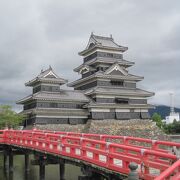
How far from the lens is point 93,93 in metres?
42.4

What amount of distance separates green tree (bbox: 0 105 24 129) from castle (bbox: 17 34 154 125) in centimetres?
134

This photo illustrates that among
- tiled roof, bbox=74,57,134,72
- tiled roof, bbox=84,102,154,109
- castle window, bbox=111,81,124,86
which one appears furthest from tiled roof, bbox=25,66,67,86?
castle window, bbox=111,81,124,86

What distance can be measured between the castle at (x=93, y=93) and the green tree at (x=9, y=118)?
1.34 metres

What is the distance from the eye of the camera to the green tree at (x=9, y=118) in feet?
131

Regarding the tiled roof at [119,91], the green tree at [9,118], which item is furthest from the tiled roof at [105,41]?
the green tree at [9,118]

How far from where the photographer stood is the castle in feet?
132

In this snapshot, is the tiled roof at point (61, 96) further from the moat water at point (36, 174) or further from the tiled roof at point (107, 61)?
the moat water at point (36, 174)

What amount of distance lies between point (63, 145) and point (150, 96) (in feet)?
111

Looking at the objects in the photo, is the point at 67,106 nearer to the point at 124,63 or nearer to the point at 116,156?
the point at 124,63

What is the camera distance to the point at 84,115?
42.2 m

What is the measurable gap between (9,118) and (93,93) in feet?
37.1

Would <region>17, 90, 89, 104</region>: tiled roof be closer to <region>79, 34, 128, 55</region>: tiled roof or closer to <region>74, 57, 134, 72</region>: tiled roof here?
<region>74, 57, 134, 72</region>: tiled roof

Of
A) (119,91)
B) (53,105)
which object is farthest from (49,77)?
(119,91)

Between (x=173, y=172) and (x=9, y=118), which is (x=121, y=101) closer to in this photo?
(x=9, y=118)
